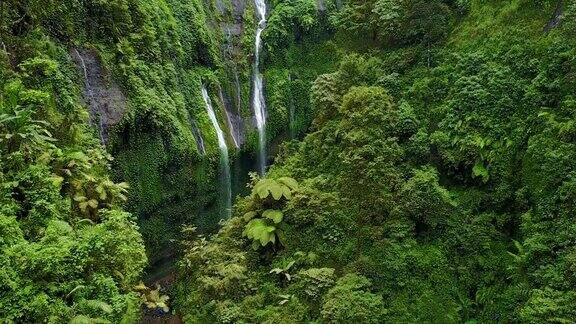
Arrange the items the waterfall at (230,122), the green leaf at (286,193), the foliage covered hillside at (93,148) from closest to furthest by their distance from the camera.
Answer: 1. the foliage covered hillside at (93,148)
2. the green leaf at (286,193)
3. the waterfall at (230,122)

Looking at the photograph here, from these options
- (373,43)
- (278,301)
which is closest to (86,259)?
(278,301)

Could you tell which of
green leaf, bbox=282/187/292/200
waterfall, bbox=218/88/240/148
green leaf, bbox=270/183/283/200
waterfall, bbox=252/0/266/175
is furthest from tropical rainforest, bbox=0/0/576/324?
waterfall, bbox=252/0/266/175

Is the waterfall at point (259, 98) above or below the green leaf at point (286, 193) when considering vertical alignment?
above

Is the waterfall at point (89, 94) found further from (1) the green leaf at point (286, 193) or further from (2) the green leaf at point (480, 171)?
(2) the green leaf at point (480, 171)

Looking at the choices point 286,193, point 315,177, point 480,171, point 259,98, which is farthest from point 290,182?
point 259,98

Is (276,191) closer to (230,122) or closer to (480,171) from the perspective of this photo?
(480,171)

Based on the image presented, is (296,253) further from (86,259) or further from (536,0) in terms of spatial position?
(536,0)

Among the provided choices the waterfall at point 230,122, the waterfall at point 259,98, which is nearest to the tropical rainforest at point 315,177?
the waterfall at point 230,122

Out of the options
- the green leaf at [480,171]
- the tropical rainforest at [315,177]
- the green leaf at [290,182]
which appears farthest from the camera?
the green leaf at [290,182]
